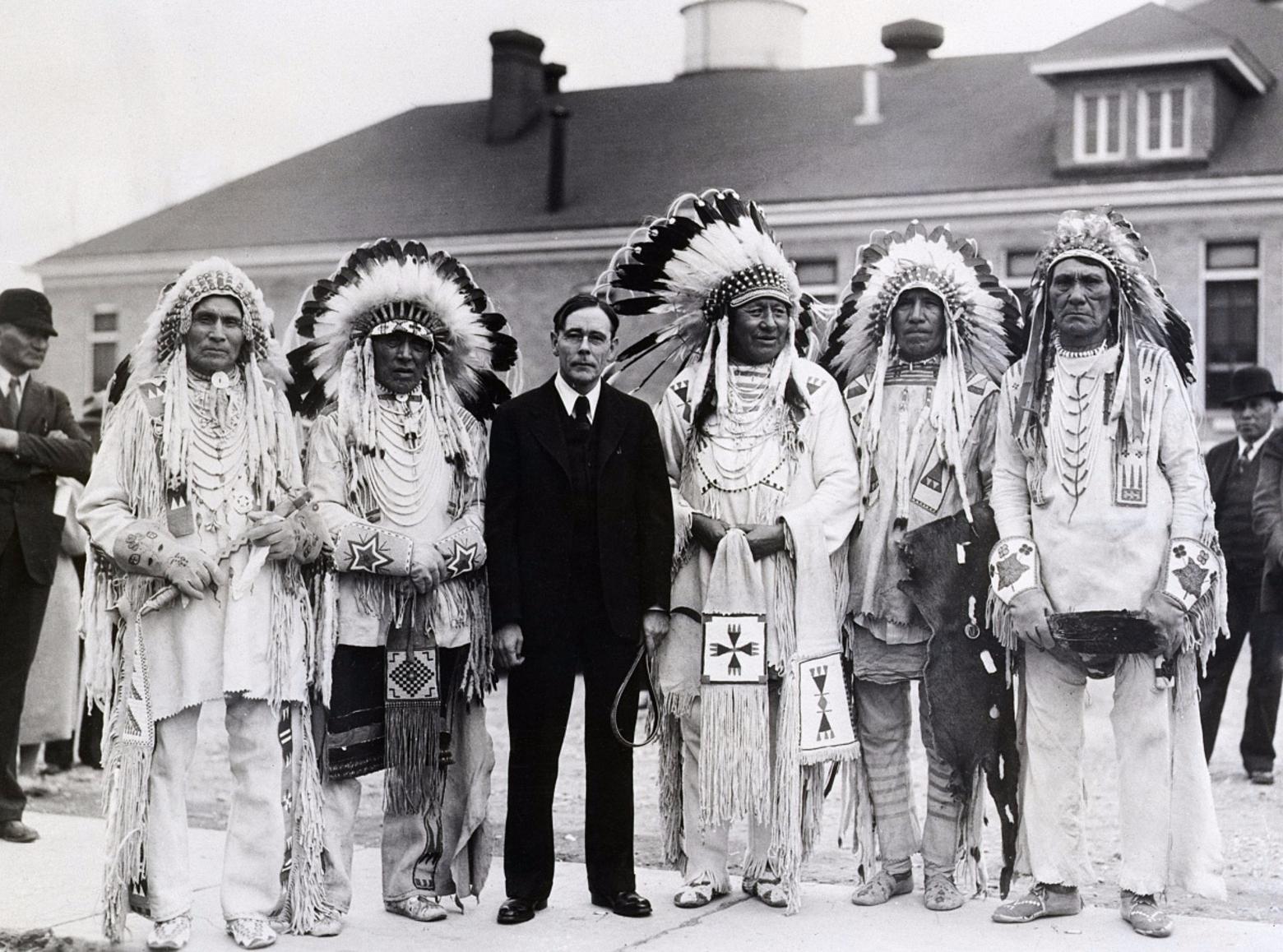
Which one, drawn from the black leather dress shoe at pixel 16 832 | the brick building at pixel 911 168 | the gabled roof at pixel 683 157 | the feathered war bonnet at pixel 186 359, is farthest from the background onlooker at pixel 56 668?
the brick building at pixel 911 168

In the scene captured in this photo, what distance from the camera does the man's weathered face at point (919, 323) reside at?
15.6ft

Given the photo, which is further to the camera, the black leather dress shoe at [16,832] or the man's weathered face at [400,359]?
the black leather dress shoe at [16,832]

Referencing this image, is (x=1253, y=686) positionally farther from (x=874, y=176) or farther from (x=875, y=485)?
(x=874, y=176)

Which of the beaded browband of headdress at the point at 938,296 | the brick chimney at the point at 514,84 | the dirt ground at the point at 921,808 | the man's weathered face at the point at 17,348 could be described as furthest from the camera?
the brick chimney at the point at 514,84

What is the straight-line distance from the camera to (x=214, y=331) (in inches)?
172

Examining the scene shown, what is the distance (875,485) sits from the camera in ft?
15.7

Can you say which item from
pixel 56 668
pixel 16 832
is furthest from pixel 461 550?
pixel 56 668

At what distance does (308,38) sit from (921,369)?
304 centimetres

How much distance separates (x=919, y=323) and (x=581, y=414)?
1090 mm

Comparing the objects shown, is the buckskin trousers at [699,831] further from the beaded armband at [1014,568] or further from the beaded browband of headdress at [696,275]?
the beaded browband of headdress at [696,275]

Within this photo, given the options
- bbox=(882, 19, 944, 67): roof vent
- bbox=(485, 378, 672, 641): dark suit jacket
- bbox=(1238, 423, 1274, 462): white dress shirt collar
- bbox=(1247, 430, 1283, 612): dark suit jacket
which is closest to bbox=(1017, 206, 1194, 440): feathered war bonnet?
bbox=(485, 378, 672, 641): dark suit jacket

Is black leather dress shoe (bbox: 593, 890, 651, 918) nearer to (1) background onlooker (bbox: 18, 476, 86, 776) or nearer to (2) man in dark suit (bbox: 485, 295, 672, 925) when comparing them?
(2) man in dark suit (bbox: 485, 295, 672, 925)

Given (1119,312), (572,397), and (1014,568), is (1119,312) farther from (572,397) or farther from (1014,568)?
(572,397)

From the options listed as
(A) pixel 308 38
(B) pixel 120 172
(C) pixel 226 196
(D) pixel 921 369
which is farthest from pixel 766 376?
(C) pixel 226 196
